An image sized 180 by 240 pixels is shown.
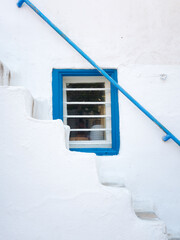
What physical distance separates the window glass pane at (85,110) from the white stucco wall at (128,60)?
0.37 meters

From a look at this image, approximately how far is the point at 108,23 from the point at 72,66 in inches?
33.1

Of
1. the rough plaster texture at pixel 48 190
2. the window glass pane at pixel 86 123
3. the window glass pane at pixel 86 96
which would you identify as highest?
the window glass pane at pixel 86 96

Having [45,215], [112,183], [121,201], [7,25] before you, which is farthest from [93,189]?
[7,25]

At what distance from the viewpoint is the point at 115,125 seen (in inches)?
126

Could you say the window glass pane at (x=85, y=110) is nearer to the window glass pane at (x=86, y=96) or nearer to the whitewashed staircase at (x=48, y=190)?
the window glass pane at (x=86, y=96)

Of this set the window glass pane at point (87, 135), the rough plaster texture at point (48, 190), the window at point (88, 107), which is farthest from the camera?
the window glass pane at point (87, 135)

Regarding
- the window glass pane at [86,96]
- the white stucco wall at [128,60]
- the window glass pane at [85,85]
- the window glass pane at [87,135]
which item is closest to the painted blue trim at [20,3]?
the white stucco wall at [128,60]

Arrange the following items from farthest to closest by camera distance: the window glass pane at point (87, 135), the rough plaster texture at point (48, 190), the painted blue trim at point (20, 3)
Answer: the window glass pane at point (87, 135)
the painted blue trim at point (20, 3)
the rough plaster texture at point (48, 190)

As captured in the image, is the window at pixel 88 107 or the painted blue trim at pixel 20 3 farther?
the window at pixel 88 107

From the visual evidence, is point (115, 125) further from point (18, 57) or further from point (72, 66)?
point (18, 57)

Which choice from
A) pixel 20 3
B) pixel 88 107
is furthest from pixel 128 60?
pixel 20 3

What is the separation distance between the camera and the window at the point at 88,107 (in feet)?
10.7

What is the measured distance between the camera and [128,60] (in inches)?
128

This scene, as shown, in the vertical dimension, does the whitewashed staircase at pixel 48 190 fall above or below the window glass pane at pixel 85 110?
below
